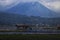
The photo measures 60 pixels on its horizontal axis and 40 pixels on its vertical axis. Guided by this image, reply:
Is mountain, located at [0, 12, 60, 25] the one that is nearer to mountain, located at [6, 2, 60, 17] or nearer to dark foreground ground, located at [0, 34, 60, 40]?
mountain, located at [6, 2, 60, 17]

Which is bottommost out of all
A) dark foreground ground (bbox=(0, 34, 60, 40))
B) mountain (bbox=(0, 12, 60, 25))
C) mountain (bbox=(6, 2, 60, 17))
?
dark foreground ground (bbox=(0, 34, 60, 40))

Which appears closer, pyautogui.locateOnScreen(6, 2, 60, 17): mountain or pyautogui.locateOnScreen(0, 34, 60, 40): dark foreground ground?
pyautogui.locateOnScreen(0, 34, 60, 40): dark foreground ground

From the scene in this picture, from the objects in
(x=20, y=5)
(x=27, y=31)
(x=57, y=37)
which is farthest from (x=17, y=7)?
(x=57, y=37)

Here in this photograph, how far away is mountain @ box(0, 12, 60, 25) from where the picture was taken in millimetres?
8594

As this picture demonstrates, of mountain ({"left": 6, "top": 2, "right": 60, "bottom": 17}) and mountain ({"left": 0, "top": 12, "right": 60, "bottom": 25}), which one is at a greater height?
mountain ({"left": 6, "top": 2, "right": 60, "bottom": 17})

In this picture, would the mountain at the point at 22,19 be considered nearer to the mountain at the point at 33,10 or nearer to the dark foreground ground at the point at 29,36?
the mountain at the point at 33,10

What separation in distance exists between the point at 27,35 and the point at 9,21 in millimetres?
723

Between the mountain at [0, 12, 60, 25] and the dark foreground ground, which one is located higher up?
the mountain at [0, 12, 60, 25]

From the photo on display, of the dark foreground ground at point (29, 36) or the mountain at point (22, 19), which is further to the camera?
the mountain at point (22, 19)

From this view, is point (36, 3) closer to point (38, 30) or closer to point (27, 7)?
point (27, 7)

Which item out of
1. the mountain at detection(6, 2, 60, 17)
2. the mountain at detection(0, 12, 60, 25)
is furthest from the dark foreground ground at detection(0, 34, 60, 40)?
the mountain at detection(6, 2, 60, 17)

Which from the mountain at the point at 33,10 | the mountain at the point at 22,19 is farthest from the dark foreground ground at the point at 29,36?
the mountain at the point at 33,10

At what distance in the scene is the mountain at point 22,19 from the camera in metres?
8.59

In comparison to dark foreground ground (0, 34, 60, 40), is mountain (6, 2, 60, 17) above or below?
above
